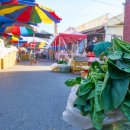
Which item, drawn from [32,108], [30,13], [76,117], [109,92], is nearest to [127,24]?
[30,13]

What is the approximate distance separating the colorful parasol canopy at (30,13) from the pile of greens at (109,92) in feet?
27.6

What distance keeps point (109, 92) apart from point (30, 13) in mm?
9949

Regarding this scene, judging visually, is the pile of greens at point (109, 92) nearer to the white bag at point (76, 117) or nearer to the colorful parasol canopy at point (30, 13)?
the white bag at point (76, 117)

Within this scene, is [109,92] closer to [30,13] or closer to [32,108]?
[32,108]

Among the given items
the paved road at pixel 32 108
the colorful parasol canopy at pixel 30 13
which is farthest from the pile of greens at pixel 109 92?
the colorful parasol canopy at pixel 30 13

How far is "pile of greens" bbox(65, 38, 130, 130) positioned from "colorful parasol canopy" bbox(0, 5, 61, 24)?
841cm

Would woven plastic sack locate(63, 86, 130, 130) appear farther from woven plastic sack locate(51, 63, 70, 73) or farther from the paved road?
woven plastic sack locate(51, 63, 70, 73)

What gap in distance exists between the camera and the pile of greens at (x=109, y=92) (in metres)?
2.10

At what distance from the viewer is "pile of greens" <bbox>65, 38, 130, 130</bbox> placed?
2.10m

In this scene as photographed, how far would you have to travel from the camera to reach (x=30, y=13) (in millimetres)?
11680

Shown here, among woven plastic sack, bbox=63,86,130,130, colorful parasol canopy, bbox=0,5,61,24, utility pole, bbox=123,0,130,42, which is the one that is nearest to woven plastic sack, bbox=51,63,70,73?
colorful parasol canopy, bbox=0,5,61,24

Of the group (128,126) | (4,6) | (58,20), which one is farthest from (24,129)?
(58,20)

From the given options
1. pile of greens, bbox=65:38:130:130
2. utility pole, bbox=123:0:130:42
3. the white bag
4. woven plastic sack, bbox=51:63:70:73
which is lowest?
woven plastic sack, bbox=51:63:70:73

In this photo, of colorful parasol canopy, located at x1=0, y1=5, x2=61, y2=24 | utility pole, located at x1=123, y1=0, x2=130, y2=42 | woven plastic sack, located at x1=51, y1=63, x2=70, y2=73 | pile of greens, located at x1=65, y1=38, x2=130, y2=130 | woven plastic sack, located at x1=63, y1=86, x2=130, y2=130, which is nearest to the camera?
pile of greens, located at x1=65, y1=38, x2=130, y2=130
